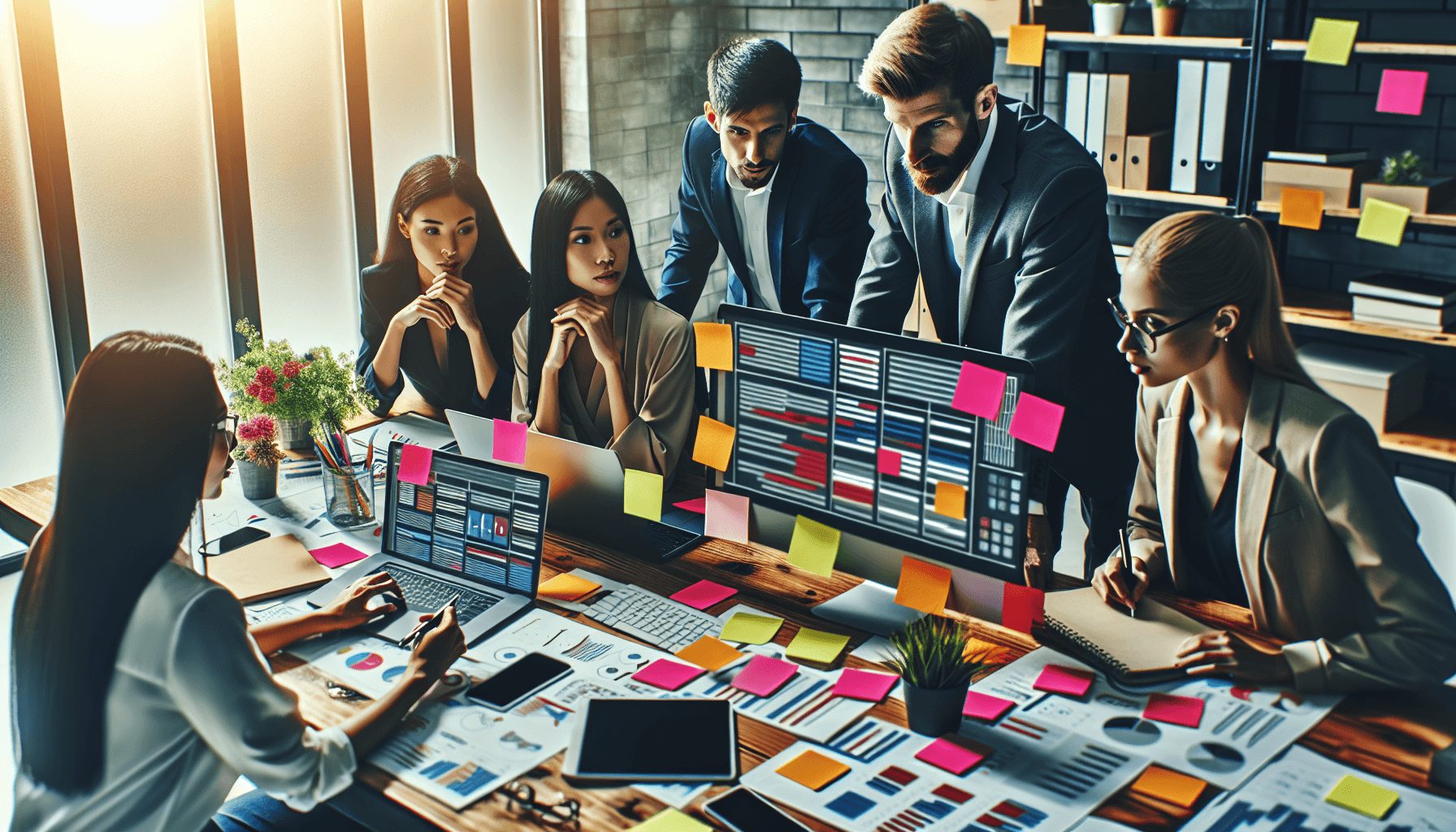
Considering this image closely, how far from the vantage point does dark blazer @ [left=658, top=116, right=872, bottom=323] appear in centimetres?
282

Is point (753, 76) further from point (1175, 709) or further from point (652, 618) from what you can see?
point (1175, 709)

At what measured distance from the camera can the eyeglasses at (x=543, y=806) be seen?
1333mm

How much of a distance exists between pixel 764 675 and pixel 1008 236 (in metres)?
1.17

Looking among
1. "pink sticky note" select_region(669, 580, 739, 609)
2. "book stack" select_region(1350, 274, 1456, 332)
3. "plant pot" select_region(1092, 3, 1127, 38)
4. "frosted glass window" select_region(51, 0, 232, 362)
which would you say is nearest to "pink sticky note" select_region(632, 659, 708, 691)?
"pink sticky note" select_region(669, 580, 739, 609)

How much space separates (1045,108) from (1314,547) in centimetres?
278

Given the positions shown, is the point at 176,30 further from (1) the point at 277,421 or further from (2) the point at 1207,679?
(2) the point at 1207,679

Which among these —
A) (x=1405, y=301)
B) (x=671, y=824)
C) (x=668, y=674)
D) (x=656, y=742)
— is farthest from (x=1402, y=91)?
(x=671, y=824)

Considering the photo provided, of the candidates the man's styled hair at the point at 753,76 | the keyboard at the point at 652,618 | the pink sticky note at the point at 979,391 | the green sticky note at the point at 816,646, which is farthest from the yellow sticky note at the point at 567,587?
the man's styled hair at the point at 753,76

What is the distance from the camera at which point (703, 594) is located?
188cm

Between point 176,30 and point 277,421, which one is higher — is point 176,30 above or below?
above

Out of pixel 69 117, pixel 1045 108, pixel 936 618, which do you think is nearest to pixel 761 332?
pixel 936 618

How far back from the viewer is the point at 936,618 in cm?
174

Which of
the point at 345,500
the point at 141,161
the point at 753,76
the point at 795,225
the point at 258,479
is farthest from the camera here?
the point at 141,161

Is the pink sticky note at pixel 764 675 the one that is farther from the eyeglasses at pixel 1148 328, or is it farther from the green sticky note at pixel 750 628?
the eyeglasses at pixel 1148 328
